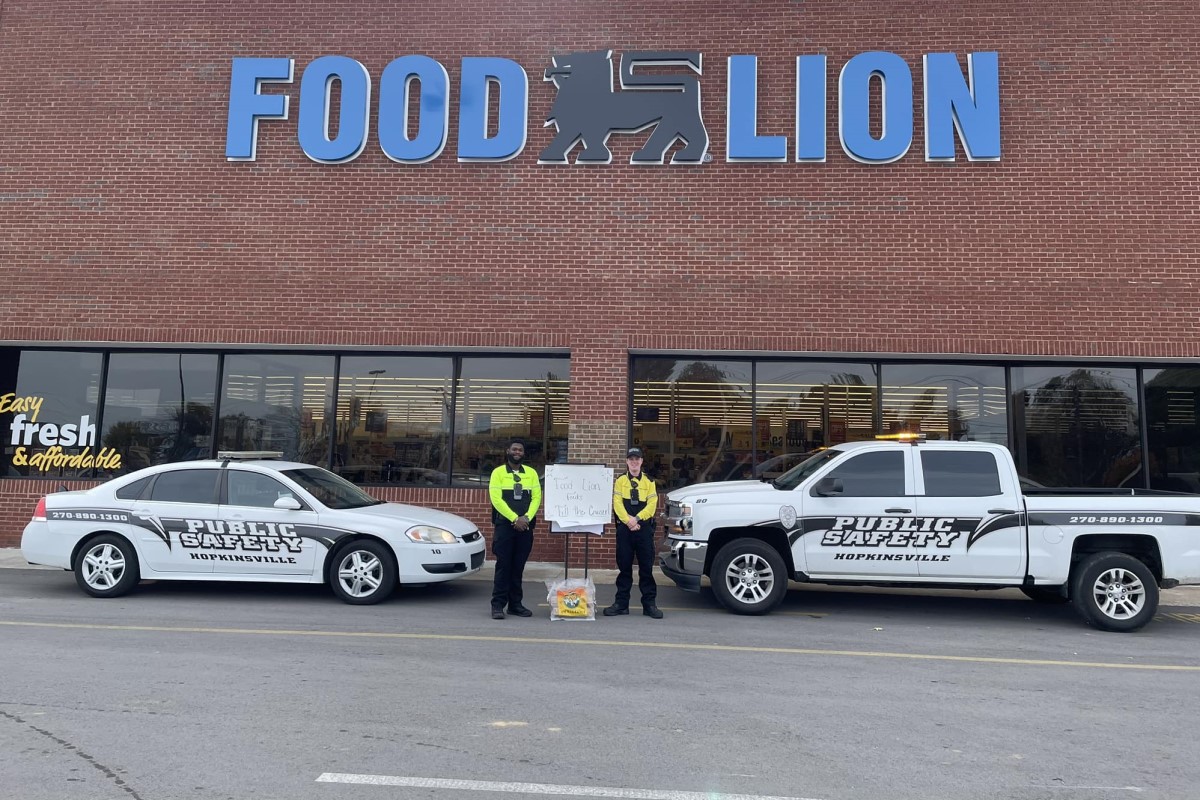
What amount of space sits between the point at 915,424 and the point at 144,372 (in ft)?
41.1

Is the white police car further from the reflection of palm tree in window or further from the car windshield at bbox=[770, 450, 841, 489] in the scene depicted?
the reflection of palm tree in window

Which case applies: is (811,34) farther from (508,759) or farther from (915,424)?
(508,759)

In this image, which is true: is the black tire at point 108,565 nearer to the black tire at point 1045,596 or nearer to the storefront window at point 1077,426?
the black tire at point 1045,596

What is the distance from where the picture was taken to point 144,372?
13164 mm

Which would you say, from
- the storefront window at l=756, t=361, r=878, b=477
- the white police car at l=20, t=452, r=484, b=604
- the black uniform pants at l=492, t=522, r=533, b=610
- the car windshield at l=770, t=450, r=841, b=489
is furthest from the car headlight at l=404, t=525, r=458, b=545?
the storefront window at l=756, t=361, r=878, b=477

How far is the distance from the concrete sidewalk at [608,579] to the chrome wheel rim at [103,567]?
2.16 metres

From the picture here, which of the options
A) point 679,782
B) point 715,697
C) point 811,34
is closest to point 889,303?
point 811,34

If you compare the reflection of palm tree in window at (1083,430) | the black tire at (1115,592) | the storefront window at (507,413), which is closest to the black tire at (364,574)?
the storefront window at (507,413)

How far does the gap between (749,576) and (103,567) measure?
285 inches

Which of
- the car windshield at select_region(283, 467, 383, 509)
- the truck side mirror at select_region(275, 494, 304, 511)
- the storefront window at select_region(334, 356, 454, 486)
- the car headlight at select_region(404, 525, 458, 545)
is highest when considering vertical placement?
the storefront window at select_region(334, 356, 454, 486)

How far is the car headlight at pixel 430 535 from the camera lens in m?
8.78

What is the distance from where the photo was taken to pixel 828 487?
8.62 m

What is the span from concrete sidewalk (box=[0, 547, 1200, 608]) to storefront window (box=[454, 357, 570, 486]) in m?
1.63

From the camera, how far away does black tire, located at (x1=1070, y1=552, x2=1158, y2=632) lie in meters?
8.16
